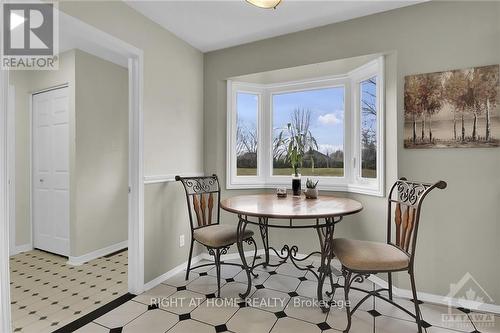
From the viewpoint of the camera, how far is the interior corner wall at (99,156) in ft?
10.2

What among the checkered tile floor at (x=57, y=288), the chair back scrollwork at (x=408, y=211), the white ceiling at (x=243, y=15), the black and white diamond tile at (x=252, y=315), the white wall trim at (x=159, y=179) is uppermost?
the white ceiling at (x=243, y=15)

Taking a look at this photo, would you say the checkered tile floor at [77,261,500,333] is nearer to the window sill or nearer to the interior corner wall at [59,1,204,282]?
the interior corner wall at [59,1,204,282]

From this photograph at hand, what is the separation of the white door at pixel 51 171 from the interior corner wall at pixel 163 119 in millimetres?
1465

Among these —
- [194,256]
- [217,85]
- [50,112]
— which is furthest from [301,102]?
[50,112]

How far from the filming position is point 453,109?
213 centimetres

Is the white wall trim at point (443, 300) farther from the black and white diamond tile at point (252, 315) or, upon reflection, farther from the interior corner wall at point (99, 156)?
the interior corner wall at point (99, 156)

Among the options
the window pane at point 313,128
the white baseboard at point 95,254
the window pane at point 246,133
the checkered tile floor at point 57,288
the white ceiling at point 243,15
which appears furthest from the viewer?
the window pane at point 246,133

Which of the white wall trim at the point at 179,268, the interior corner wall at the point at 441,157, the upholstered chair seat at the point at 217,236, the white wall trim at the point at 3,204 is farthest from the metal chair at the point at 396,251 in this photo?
the white wall trim at the point at 3,204

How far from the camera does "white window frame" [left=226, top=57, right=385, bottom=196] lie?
2527 millimetres

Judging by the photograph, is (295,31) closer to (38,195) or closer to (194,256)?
(194,256)

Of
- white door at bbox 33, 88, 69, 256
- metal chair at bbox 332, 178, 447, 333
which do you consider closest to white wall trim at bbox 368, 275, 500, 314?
metal chair at bbox 332, 178, 447, 333

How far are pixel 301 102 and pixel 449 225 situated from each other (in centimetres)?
202

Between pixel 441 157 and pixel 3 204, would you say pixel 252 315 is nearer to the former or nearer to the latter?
pixel 3 204

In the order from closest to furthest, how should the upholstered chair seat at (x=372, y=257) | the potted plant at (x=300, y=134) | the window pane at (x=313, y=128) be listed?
the upholstered chair seat at (x=372, y=257)
the window pane at (x=313, y=128)
the potted plant at (x=300, y=134)
